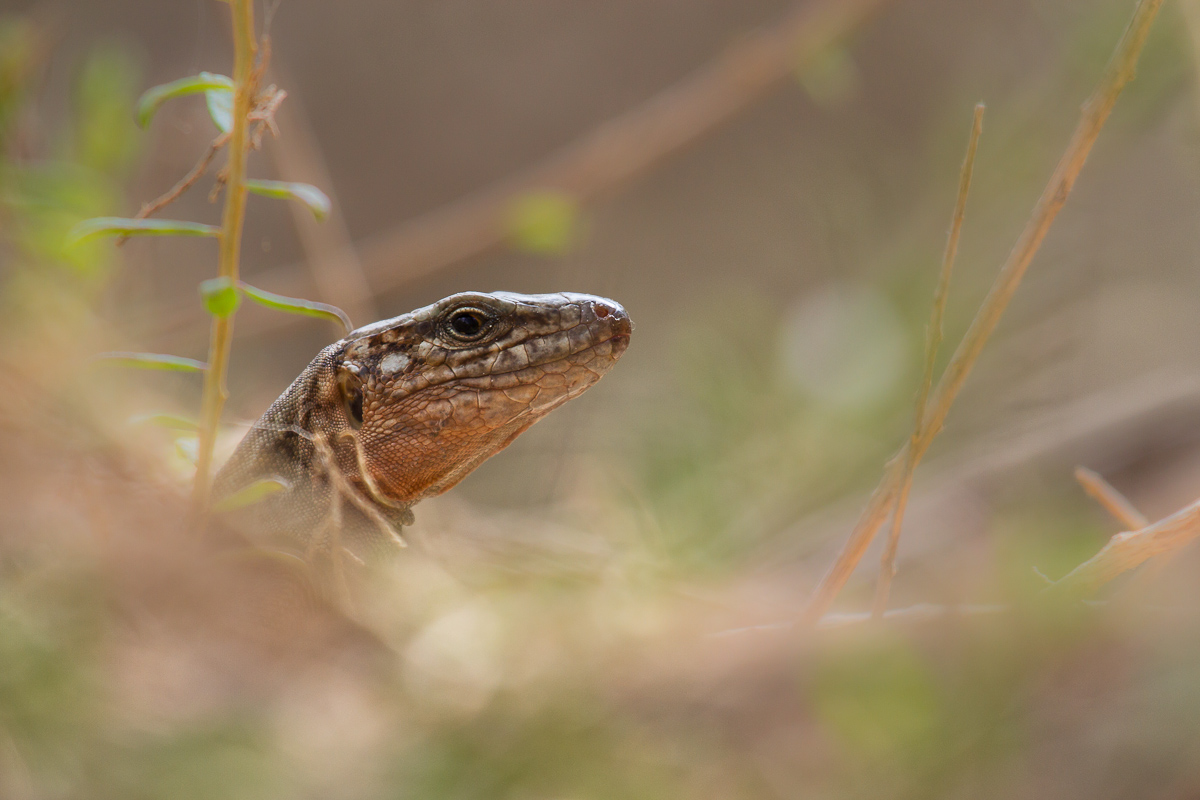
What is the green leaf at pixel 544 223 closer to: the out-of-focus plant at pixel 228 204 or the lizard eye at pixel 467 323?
the lizard eye at pixel 467 323

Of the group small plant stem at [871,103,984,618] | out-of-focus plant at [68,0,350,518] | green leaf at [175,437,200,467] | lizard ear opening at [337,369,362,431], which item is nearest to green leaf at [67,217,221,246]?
out-of-focus plant at [68,0,350,518]

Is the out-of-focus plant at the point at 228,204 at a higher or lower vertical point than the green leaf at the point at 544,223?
lower

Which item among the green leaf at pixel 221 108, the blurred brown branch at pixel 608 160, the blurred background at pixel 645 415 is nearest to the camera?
the blurred background at pixel 645 415

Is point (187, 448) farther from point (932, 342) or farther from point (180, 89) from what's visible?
point (932, 342)

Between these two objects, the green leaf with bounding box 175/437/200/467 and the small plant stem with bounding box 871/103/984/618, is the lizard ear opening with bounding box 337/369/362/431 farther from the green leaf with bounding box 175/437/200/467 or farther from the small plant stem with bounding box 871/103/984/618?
the small plant stem with bounding box 871/103/984/618

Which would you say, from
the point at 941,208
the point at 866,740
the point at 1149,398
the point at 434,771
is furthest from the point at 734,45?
the point at 434,771

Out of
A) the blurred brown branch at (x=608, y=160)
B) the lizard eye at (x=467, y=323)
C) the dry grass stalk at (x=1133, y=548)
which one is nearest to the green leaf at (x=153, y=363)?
the lizard eye at (x=467, y=323)
